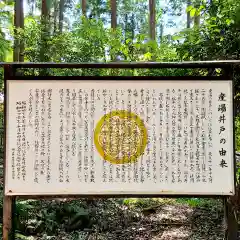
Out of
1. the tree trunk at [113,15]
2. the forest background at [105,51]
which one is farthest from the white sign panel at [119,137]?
the tree trunk at [113,15]

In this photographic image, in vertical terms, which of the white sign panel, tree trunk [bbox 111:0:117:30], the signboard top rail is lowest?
the white sign panel

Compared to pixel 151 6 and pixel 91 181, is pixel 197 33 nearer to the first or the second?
pixel 91 181

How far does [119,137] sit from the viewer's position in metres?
3.08

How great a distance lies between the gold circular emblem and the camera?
10.1 ft

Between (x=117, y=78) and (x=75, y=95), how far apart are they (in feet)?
1.27

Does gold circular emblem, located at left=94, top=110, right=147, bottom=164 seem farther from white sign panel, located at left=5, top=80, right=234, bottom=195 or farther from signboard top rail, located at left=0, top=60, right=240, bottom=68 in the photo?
signboard top rail, located at left=0, top=60, right=240, bottom=68

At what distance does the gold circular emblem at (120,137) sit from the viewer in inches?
121

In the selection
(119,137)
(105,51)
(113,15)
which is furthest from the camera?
(113,15)

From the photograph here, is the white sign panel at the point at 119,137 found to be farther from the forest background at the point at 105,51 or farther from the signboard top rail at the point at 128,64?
the forest background at the point at 105,51

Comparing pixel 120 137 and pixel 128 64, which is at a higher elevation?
pixel 128 64

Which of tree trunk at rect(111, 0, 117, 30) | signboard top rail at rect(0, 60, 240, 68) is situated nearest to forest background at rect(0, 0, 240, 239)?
signboard top rail at rect(0, 60, 240, 68)

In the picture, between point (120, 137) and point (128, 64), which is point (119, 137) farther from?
point (128, 64)

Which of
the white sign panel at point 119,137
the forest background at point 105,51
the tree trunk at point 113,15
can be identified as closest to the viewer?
the white sign panel at point 119,137

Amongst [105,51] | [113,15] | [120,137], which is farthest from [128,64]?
[113,15]
